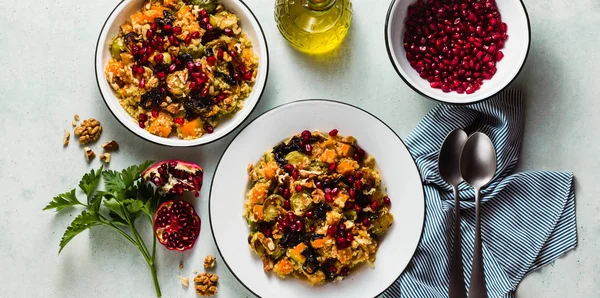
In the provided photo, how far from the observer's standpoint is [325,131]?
10.7 feet

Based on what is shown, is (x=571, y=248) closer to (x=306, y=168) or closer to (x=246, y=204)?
(x=306, y=168)

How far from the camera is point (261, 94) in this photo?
127 inches

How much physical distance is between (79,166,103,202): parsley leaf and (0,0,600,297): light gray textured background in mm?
135

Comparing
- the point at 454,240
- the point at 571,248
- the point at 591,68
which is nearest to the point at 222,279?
the point at 454,240

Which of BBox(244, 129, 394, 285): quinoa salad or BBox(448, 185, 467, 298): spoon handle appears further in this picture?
BBox(448, 185, 467, 298): spoon handle

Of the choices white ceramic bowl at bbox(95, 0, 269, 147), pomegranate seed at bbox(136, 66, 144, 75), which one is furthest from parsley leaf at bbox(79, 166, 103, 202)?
pomegranate seed at bbox(136, 66, 144, 75)

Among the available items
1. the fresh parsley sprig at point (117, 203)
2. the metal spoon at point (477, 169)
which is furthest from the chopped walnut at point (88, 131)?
the metal spoon at point (477, 169)

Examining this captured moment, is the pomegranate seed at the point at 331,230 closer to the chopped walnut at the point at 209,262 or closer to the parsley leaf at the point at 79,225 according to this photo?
the chopped walnut at the point at 209,262

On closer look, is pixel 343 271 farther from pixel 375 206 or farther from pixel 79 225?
pixel 79 225

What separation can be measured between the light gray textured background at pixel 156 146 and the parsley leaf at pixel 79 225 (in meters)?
0.21

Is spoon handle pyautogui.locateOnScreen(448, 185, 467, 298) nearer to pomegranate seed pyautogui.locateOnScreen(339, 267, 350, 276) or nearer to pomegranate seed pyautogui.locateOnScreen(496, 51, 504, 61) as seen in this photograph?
pomegranate seed pyautogui.locateOnScreen(339, 267, 350, 276)

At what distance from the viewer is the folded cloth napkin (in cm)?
333

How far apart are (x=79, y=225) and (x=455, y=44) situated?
2280 mm

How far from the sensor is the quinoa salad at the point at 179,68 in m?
3.21
